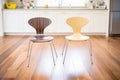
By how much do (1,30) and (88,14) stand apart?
286cm

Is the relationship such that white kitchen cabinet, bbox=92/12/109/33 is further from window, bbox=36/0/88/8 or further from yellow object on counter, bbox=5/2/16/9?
yellow object on counter, bbox=5/2/16/9

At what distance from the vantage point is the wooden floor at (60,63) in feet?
Result: 10.1

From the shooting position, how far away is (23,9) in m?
6.41

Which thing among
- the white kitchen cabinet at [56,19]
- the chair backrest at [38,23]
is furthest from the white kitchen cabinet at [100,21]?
the chair backrest at [38,23]

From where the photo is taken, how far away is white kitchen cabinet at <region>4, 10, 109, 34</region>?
21.1 ft

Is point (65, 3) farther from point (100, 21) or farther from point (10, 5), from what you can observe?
point (10, 5)

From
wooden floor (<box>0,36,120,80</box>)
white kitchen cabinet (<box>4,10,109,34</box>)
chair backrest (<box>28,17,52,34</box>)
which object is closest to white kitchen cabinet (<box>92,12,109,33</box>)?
white kitchen cabinet (<box>4,10,109,34</box>)

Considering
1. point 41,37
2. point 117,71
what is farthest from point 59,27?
point 117,71

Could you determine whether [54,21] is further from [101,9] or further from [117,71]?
[117,71]

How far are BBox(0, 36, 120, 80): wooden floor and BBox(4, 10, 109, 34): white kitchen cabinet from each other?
1.29 m

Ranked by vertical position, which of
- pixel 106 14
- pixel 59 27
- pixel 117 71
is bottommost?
pixel 117 71

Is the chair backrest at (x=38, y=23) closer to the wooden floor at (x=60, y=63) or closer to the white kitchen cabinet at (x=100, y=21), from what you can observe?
the wooden floor at (x=60, y=63)

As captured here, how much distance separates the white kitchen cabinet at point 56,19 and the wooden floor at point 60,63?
1288mm

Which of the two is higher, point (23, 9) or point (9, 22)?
point (23, 9)
